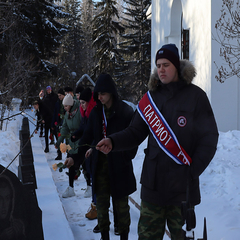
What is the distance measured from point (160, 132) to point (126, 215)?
61.5 inches

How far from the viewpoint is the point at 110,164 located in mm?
3547

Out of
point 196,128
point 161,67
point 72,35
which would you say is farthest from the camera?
point 72,35

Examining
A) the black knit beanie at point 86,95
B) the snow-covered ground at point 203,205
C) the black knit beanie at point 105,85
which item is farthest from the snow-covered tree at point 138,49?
the black knit beanie at point 105,85

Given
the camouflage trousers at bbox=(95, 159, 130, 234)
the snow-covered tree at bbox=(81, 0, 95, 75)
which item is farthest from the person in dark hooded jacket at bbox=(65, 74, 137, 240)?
the snow-covered tree at bbox=(81, 0, 95, 75)

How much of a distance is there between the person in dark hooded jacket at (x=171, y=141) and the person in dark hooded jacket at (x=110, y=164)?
0.92 m

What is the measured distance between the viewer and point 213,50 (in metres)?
8.91

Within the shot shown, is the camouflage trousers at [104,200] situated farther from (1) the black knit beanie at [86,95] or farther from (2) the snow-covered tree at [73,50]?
(2) the snow-covered tree at [73,50]

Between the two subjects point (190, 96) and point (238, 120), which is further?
point (238, 120)

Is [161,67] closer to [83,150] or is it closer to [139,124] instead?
[139,124]

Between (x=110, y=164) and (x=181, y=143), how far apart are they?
1297mm

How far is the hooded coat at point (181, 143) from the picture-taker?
7.61 feet

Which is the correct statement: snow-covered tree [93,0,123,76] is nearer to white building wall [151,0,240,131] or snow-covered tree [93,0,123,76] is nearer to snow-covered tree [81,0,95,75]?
snow-covered tree [81,0,95,75]

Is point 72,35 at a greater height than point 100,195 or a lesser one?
greater

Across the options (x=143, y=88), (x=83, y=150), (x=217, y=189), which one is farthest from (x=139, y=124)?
(x=143, y=88)
